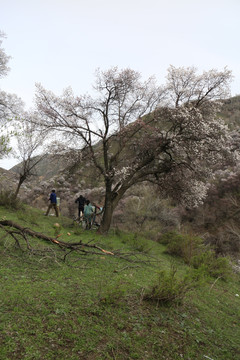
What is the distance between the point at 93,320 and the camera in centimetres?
286

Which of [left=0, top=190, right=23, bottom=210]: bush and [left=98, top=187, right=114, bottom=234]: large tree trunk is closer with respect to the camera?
[left=98, top=187, right=114, bottom=234]: large tree trunk

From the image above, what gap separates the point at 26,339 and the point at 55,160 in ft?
37.3

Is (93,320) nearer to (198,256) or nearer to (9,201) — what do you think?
(198,256)

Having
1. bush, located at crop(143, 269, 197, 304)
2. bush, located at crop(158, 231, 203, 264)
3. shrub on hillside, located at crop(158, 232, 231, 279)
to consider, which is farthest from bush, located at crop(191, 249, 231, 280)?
bush, located at crop(143, 269, 197, 304)

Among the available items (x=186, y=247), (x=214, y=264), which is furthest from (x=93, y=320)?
(x=186, y=247)

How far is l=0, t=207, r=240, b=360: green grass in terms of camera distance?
232 cm

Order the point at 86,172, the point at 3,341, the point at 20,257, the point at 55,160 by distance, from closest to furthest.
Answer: the point at 3,341 < the point at 20,257 < the point at 55,160 < the point at 86,172

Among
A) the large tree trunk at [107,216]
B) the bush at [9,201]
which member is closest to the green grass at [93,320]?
the large tree trunk at [107,216]

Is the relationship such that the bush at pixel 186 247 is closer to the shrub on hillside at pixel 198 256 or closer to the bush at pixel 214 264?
the shrub on hillside at pixel 198 256

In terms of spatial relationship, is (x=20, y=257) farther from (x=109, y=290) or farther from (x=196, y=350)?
(x=196, y=350)

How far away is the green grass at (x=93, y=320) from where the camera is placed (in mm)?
2320

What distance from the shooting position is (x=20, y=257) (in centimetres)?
454

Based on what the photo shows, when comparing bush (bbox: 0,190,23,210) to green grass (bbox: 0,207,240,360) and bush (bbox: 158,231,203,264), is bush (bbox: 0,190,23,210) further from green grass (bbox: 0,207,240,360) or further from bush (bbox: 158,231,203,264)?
green grass (bbox: 0,207,240,360)

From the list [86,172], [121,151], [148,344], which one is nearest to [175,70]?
[121,151]
